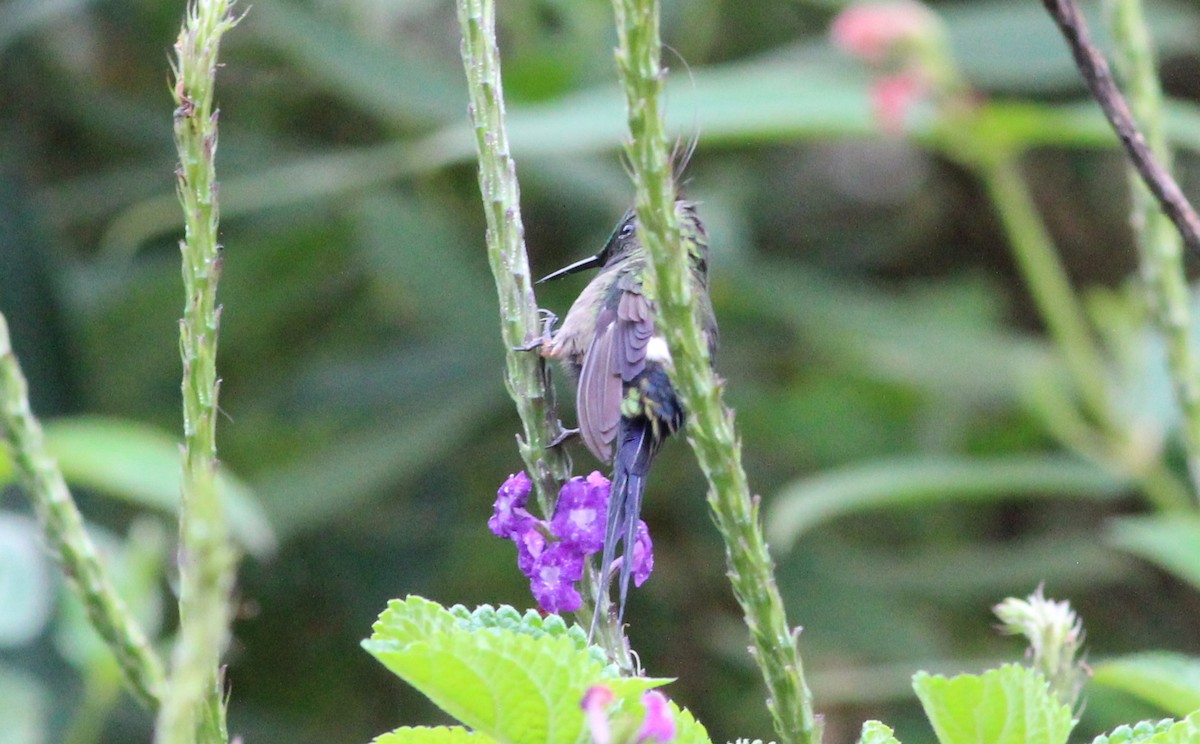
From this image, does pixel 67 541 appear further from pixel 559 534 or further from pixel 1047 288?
pixel 1047 288

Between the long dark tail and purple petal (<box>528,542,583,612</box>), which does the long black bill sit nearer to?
the long dark tail

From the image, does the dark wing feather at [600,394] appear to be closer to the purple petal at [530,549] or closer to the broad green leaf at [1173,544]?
the purple petal at [530,549]

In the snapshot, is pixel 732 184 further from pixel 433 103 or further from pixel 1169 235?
pixel 1169 235

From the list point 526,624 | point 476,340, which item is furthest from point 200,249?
point 476,340

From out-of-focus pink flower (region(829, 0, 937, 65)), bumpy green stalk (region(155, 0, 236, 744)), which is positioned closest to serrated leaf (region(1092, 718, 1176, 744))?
bumpy green stalk (region(155, 0, 236, 744))

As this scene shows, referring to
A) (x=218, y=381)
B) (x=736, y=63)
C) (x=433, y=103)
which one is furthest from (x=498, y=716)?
(x=736, y=63)

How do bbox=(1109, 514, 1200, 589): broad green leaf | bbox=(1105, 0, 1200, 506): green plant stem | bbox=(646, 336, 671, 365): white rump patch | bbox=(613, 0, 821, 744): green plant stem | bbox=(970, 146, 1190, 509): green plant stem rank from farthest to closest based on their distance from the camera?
bbox=(970, 146, 1190, 509): green plant stem, bbox=(1109, 514, 1200, 589): broad green leaf, bbox=(646, 336, 671, 365): white rump patch, bbox=(1105, 0, 1200, 506): green plant stem, bbox=(613, 0, 821, 744): green plant stem
